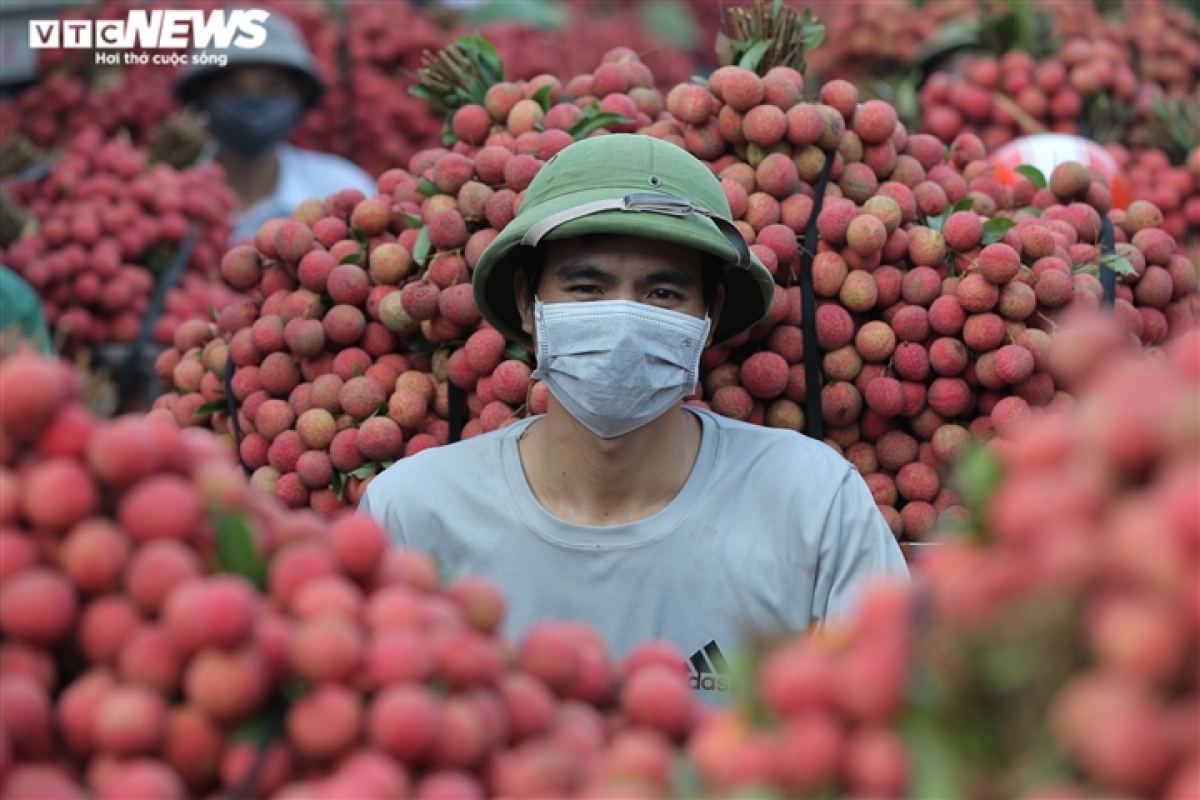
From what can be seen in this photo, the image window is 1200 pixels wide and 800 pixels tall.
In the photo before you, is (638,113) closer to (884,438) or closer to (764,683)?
(884,438)

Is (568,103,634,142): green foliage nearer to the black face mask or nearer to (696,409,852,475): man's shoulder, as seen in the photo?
(696,409,852,475): man's shoulder

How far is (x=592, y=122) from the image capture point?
9.62ft

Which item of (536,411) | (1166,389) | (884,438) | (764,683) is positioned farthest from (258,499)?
(884,438)

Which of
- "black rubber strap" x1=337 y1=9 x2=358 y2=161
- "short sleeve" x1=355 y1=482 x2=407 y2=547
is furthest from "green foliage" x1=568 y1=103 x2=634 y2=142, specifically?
"black rubber strap" x1=337 y1=9 x2=358 y2=161

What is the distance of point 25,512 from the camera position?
48.1 inches

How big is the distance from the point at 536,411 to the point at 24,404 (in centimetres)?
149

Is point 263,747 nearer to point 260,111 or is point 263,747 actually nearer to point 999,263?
point 999,263

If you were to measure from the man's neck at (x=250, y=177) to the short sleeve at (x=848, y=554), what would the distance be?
422 centimetres

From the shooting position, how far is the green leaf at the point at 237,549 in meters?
1.24

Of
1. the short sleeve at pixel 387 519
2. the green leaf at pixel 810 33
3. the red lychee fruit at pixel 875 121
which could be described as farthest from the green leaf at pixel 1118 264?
the short sleeve at pixel 387 519

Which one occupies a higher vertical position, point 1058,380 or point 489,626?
point 1058,380

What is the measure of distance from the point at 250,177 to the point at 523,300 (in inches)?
151

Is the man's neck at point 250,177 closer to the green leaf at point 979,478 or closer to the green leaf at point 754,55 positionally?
the green leaf at point 754,55

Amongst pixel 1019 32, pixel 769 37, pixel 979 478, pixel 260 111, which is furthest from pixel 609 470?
pixel 260 111
